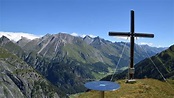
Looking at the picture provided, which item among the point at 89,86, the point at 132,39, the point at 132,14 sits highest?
the point at 132,14

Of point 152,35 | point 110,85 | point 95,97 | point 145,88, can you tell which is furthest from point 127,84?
point 110,85

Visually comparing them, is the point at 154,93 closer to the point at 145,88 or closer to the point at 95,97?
the point at 145,88

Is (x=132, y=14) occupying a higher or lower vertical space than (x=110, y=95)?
higher

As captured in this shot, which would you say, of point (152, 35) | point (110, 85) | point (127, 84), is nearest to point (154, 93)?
point (127, 84)

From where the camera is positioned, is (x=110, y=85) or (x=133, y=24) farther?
(x=133, y=24)

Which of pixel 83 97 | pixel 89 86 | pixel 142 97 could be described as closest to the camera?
pixel 89 86

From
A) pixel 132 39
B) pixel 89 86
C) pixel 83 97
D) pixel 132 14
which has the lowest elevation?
pixel 83 97

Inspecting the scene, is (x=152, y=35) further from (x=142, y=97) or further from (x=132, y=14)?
(x=142, y=97)

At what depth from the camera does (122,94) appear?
34781 mm

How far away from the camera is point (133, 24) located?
1422 inches

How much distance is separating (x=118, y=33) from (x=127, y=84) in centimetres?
887

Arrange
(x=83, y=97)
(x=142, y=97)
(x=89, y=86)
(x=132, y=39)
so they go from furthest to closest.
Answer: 1. (x=83, y=97)
2. (x=132, y=39)
3. (x=142, y=97)
4. (x=89, y=86)

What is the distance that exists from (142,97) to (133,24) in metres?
10.1

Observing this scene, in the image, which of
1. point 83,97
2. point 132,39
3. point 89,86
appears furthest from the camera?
point 83,97
